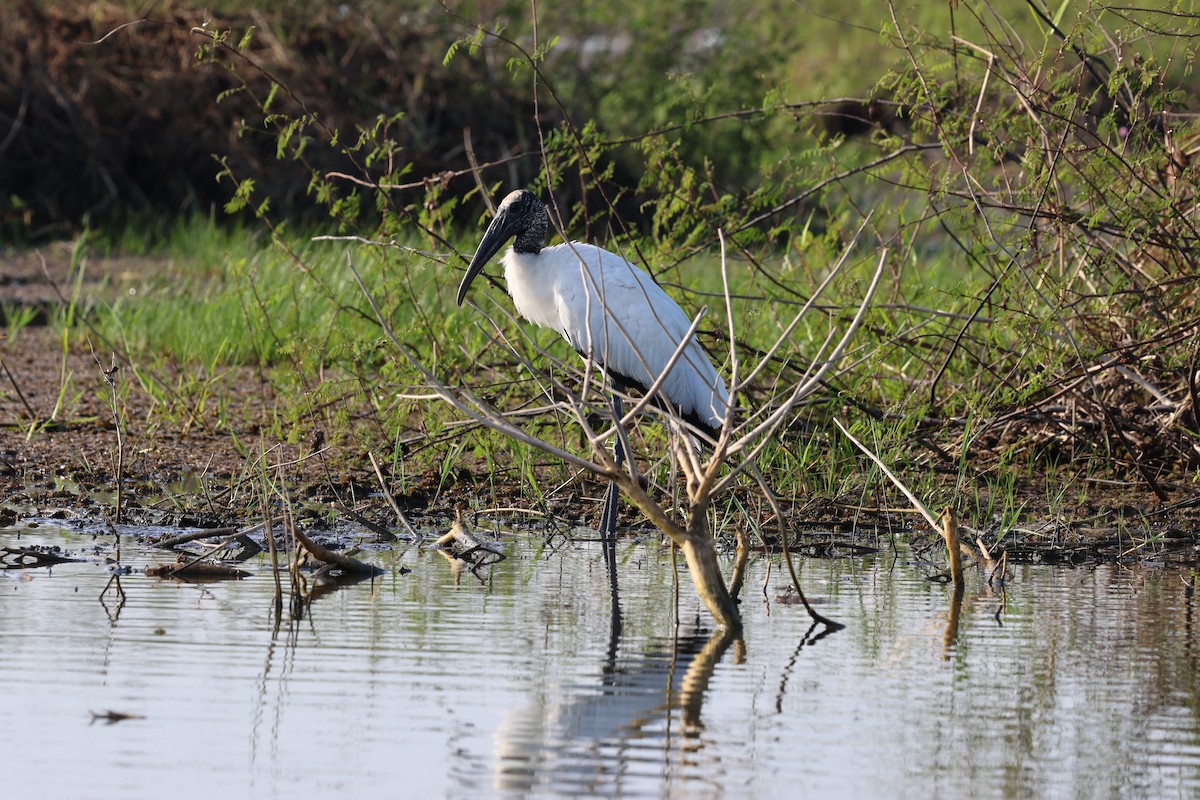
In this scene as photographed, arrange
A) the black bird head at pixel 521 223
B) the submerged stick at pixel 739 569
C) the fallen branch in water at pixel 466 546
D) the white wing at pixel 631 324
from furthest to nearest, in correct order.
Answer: the black bird head at pixel 521 223 → the white wing at pixel 631 324 → the fallen branch in water at pixel 466 546 → the submerged stick at pixel 739 569

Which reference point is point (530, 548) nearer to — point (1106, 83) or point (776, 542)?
point (776, 542)

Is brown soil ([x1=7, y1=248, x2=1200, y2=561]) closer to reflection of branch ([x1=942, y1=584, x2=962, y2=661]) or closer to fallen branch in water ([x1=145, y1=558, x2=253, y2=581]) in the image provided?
fallen branch in water ([x1=145, y1=558, x2=253, y2=581])

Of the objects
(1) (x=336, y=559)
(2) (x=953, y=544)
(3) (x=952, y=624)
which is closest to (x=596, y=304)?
(1) (x=336, y=559)

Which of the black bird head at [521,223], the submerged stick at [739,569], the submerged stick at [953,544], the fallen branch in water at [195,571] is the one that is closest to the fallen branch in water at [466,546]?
the fallen branch in water at [195,571]

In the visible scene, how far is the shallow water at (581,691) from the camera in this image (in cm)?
280

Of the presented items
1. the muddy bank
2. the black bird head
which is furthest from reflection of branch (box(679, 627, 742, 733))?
the black bird head

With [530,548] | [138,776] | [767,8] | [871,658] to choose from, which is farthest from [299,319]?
[767,8]

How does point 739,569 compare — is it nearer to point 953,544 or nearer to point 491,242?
point 953,544

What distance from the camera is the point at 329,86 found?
37.0 feet

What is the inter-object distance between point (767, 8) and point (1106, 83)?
898 centimetres

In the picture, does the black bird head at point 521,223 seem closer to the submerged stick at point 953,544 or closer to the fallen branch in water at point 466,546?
the fallen branch in water at point 466,546

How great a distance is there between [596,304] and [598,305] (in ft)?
0.05

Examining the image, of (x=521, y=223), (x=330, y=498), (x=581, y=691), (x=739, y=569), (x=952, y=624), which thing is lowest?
(x=581, y=691)

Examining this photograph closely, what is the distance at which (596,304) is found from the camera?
5.90m
